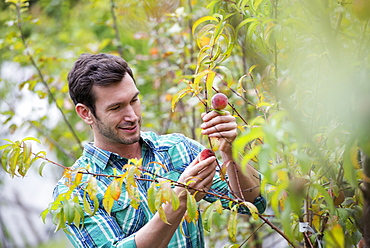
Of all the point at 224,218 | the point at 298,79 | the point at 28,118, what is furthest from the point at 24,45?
the point at 298,79

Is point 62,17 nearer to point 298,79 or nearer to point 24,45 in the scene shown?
point 24,45

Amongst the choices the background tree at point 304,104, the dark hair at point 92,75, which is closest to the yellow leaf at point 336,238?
the background tree at point 304,104

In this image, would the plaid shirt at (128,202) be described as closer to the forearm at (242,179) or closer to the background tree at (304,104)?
→ the forearm at (242,179)

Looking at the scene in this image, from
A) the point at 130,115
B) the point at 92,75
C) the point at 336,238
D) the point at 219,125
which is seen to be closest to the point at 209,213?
the point at 219,125

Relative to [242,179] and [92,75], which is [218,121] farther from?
[92,75]

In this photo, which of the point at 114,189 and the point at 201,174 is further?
the point at 201,174

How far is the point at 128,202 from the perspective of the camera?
163cm

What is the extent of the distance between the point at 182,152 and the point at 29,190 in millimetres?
3691

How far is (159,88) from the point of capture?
3607 millimetres

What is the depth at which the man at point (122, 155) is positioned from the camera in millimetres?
1489

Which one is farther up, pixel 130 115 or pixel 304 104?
pixel 304 104

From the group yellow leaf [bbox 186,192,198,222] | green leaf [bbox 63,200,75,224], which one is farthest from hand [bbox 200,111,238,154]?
green leaf [bbox 63,200,75,224]

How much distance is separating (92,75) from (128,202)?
1.75 ft

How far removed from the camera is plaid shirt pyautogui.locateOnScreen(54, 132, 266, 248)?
150cm
